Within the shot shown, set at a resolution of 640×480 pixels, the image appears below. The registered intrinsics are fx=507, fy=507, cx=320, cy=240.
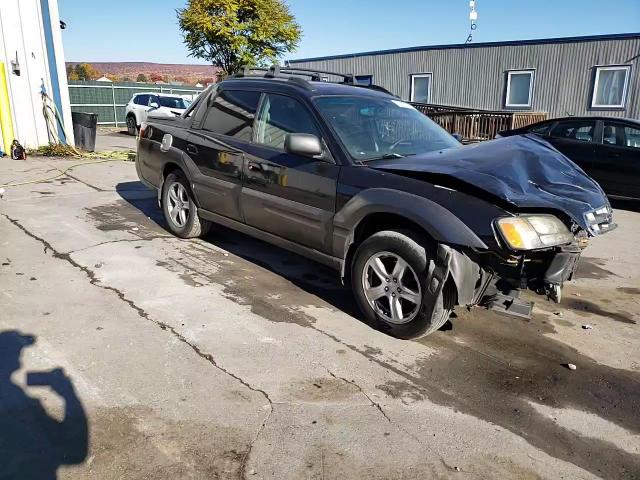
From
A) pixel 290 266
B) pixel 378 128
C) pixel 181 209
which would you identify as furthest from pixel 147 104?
pixel 378 128

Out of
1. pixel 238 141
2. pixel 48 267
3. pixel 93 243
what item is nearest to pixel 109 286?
pixel 48 267

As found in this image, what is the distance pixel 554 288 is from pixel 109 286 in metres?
3.56

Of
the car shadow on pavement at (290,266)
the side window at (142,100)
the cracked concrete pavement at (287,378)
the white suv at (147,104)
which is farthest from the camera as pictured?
the side window at (142,100)

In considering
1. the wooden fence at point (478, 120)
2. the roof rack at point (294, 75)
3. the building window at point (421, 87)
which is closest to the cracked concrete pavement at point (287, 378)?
the roof rack at point (294, 75)

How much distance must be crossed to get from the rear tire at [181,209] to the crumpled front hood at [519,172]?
2566mm

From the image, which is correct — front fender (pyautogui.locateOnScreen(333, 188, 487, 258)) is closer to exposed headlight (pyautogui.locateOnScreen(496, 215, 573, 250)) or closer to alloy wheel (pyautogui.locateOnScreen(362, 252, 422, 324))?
exposed headlight (pyautogui.locateOnScreen(496, 215, 573, 250))

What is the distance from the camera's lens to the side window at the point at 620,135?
8617 millimetres

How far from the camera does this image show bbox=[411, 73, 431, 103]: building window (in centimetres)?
2220

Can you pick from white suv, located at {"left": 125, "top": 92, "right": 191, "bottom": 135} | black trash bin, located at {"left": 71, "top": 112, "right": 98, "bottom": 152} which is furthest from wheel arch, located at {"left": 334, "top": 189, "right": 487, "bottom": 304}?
white suv, located at {"left": 125, "top": 92, "right": 191, "bottom": 135}

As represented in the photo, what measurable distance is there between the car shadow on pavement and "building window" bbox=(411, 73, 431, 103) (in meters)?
17.7

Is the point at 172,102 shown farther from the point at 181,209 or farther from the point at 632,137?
the point at 632,137

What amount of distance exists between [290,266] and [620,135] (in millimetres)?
6896

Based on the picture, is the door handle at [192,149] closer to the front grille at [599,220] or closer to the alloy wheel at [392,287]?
the alloy wheel at [392,287]

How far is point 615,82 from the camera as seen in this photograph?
17641mm
